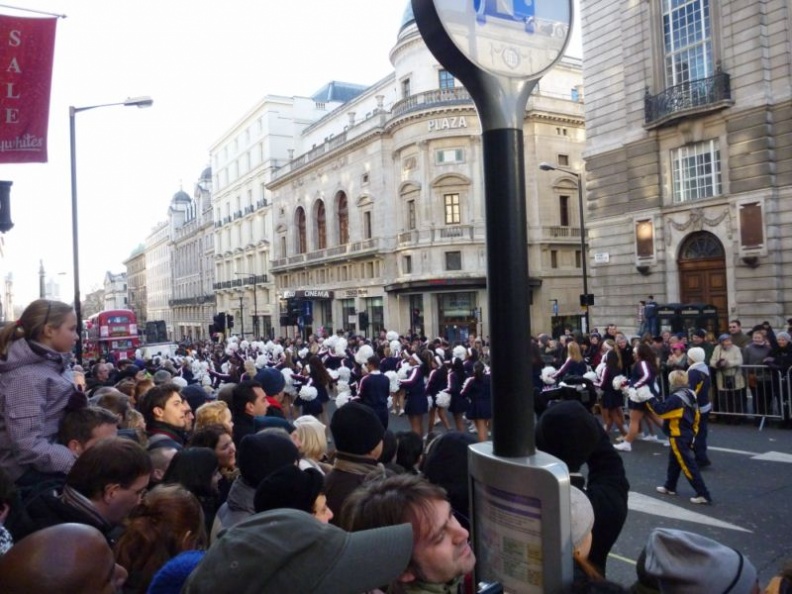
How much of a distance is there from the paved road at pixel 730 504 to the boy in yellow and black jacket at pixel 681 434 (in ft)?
0.58

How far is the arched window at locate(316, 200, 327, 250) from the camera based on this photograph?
169 ft

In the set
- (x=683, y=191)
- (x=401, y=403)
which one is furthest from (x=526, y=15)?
(x=683, y=191)

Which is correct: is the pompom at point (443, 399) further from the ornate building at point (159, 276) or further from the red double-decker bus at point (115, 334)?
the ornate building at point (159, 276)

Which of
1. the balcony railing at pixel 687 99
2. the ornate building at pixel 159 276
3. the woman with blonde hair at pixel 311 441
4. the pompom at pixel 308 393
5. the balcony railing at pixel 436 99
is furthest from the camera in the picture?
the ornate building at pixel 159 276

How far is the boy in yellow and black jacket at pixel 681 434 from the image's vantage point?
24.0ft

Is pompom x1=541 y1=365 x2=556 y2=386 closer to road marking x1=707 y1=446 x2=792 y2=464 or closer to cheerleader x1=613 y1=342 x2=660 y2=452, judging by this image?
cheerleader x1=613 y1=342 x2=660 y2=452

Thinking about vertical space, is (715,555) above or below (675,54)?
below

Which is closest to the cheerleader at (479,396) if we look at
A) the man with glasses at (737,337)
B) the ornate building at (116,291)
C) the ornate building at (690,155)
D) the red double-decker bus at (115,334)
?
the man with glasses at (737,337)

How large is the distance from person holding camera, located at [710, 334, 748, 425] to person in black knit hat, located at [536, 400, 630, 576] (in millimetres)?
10911

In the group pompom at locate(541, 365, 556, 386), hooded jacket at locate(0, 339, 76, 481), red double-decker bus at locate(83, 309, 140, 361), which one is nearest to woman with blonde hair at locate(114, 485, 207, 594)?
hooded jacket at locate(0, 339, 76, 481)

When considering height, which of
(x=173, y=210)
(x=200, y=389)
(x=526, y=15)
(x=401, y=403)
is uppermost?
(x=173, y=210)

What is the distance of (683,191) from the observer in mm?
22516

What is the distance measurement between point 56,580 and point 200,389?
6.46 metres

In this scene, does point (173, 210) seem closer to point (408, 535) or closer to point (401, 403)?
point (401, 403)
